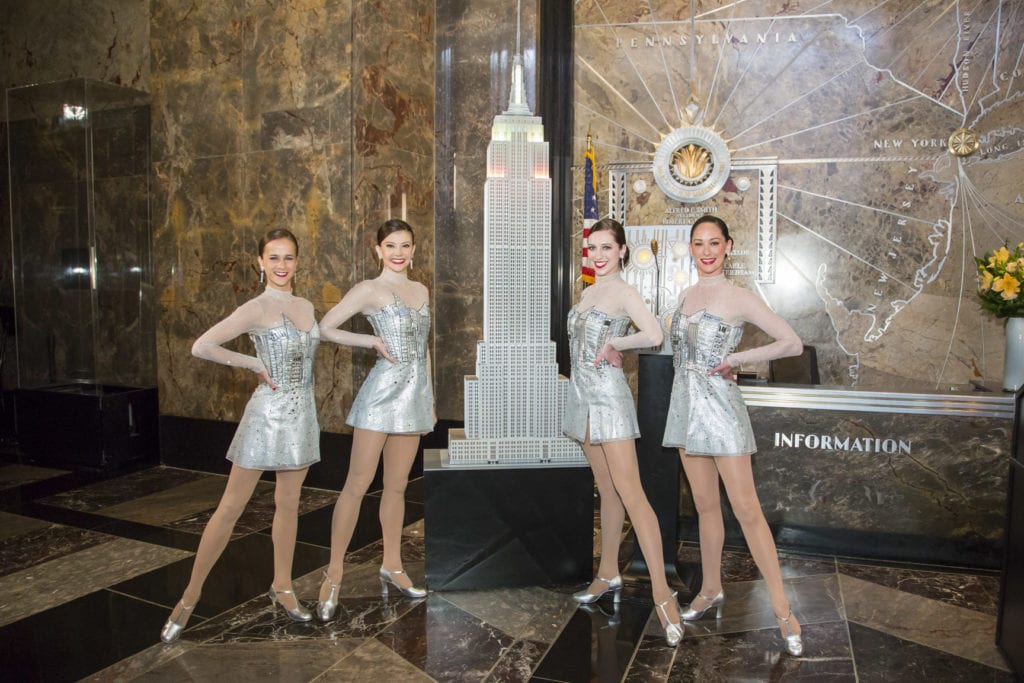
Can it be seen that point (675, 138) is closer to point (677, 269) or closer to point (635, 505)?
point (677, 269)

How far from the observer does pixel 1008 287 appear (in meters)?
4.46

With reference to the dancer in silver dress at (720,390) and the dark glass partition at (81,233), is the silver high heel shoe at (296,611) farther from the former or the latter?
the dark glass partition at (81,233)

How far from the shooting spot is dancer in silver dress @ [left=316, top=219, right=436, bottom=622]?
361 centimetres

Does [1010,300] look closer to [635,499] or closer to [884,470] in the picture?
[884,470]

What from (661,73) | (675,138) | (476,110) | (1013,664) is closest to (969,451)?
(1013,664)

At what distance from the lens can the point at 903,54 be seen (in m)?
5.88

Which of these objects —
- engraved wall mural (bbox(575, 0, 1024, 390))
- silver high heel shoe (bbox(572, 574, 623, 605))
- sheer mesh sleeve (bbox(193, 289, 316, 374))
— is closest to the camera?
sheer mesh sleeve (bbox(193, 289, 316, 374))

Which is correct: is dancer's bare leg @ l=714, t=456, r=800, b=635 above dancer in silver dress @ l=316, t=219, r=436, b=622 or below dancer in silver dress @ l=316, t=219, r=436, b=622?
below

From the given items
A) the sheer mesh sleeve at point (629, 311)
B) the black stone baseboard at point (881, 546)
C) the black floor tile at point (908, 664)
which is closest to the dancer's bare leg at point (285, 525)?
the sheer mesh sleeve at point (629, 311)

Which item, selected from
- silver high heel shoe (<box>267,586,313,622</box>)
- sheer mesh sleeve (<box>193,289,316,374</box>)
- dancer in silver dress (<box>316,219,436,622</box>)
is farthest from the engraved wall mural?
silver high heel shoe (<box>267,586,313,622</box>)

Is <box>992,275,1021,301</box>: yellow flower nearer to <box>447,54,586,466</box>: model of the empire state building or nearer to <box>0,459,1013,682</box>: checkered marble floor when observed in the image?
<box>0,459,1013,682</box>: checkered marble floor

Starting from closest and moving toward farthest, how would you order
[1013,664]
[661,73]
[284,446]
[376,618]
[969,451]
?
[1013,664] < [284,446] < [376,618] < [969,451] < [661,73]

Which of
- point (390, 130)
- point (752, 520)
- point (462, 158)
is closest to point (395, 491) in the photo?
point (752, 520)

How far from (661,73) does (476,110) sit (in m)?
1.59
